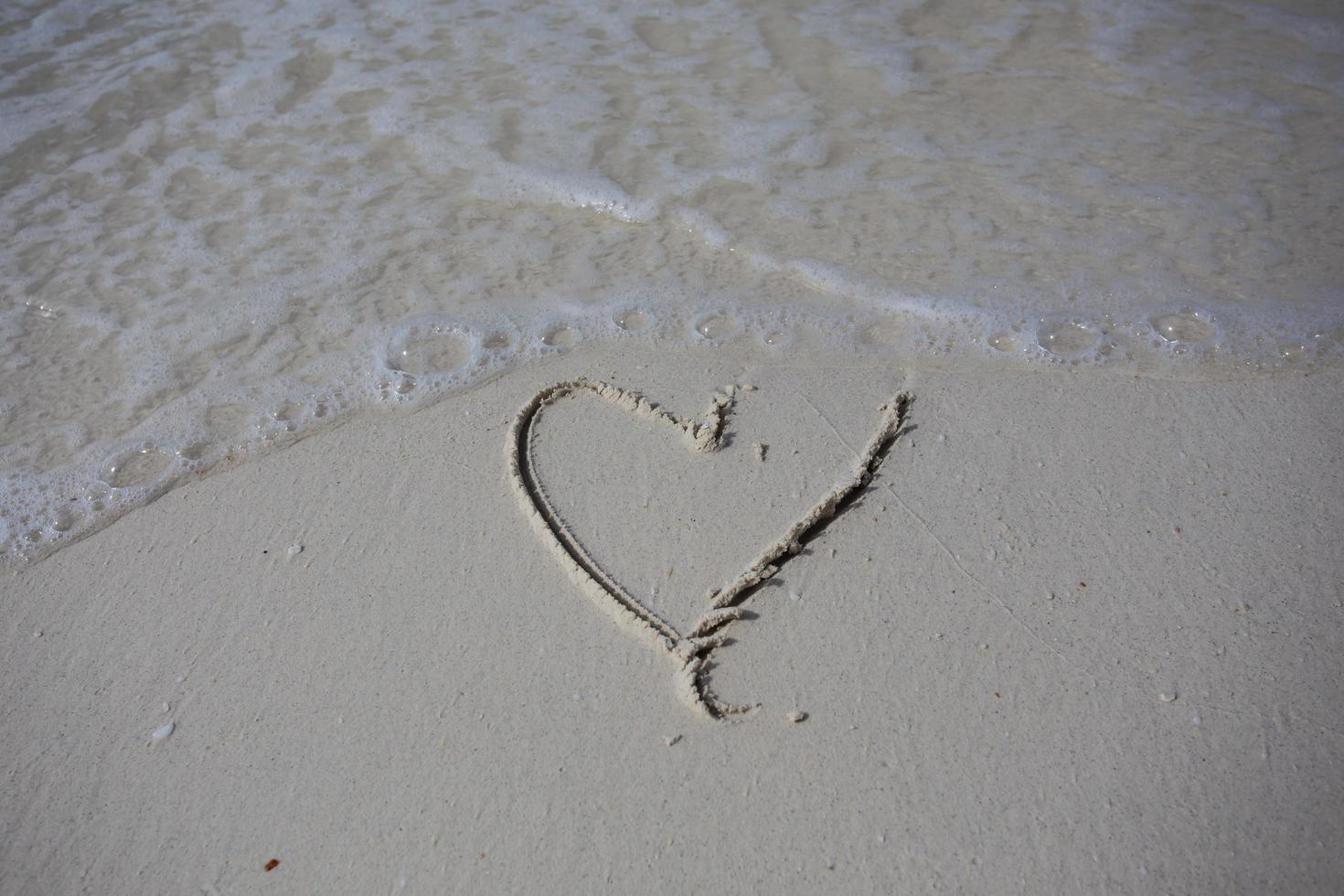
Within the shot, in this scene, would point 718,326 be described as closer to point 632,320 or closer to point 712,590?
point 632,320

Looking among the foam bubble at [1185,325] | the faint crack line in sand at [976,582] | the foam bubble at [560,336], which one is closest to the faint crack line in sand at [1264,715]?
the faint crack line in sand at [976,582]

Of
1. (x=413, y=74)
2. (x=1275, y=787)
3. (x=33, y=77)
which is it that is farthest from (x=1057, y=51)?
(x=33, y=77)

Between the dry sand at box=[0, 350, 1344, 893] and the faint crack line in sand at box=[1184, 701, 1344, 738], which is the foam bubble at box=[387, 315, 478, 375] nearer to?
the dry sand at box=[0, 350, 1344, 893]

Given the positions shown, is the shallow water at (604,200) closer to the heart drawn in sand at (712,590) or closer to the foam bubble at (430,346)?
the foam bubble at (430,346)

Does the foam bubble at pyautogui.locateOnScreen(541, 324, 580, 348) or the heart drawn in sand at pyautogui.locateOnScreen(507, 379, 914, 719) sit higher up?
the foam bubble at pyautogui.locateOnScreen(541, 324, 580, 348)

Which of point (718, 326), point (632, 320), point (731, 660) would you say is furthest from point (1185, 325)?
point (731, 660)

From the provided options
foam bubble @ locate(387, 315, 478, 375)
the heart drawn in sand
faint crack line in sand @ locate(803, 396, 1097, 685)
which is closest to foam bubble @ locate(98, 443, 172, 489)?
foam bubble @ locate(387, 315, 478, 375)
